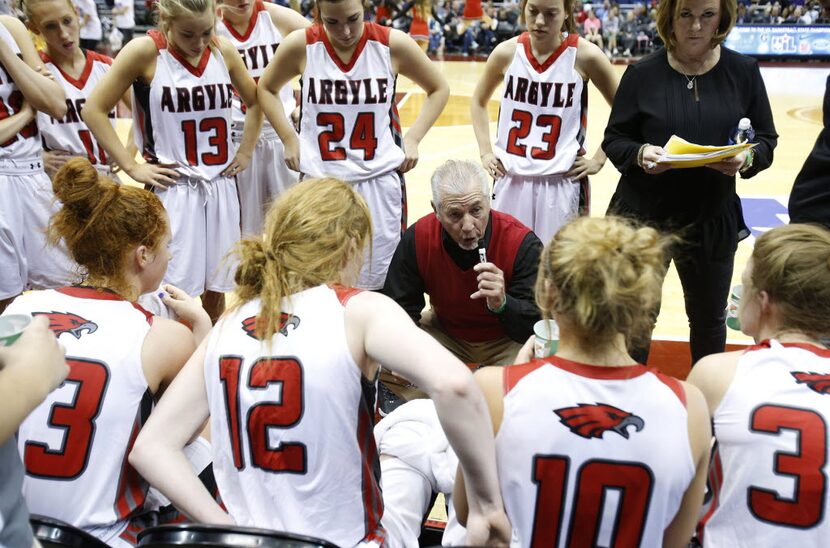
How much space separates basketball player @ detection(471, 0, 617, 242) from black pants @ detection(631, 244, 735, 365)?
2.81 feet

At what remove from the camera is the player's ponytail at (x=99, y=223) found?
2.17 meters

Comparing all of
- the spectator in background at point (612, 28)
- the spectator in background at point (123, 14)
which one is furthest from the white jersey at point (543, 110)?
the spectator in background at point (612, 28)

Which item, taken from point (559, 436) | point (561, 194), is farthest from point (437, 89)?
point (559, 436)

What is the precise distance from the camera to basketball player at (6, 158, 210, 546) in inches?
74.4

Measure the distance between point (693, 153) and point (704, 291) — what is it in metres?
0.71

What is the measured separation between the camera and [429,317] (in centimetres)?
352

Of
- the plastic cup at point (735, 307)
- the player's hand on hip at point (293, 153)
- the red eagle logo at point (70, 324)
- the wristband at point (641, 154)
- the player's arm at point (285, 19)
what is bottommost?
the plastic cup at point (735, 307)

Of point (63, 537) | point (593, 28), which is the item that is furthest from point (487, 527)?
point (593, 28)

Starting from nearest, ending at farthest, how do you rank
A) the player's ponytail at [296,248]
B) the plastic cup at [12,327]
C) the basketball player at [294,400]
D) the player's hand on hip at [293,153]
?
the plastic cup at [12,327], the basketball player at [294,400], the player's ponytail at [296,248], the player's hand on hip at [293,153]

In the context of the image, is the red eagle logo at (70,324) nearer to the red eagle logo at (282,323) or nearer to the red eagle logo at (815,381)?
the red eagle logo at (282,323)

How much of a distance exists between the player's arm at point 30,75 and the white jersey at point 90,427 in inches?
79.4

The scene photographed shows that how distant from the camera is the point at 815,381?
1.70 m

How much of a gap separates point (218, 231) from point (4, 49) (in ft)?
4.01

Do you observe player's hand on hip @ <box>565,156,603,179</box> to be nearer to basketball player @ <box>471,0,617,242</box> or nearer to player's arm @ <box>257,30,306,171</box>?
basketball player @ <box>471,0,617,242</box>
